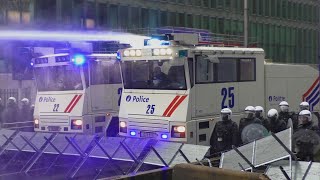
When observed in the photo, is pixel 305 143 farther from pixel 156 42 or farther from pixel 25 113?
pixel 25 113

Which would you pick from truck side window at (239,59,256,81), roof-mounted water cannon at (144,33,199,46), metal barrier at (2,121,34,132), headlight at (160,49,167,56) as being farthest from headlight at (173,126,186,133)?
metal barrier at (2,121,34,132)

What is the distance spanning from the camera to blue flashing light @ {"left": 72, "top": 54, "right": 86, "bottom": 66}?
1240 cm

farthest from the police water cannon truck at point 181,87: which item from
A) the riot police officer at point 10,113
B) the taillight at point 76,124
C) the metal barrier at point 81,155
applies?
the riot police officer at point 10,113

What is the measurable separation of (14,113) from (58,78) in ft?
8.47

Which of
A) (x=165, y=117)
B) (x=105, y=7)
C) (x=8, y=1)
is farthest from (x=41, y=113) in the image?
(x=105, y=7)

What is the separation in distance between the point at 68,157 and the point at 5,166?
5.04 feet

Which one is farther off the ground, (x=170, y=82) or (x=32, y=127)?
(x=170, y=82)

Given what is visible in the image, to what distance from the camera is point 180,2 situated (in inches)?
1639

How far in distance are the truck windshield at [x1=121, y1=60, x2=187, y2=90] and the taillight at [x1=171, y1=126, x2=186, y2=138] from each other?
0.82 metres

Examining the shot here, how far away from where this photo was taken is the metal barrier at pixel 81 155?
873cm

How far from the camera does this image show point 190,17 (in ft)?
140

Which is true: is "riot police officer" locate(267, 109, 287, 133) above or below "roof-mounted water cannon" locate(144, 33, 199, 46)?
below

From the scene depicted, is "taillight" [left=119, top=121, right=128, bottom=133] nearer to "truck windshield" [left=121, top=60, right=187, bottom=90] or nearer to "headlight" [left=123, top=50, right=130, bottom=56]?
"truck windshield" [left=121, top=60, right=187, bottom=90]

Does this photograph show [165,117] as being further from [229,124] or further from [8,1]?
[8,1]
